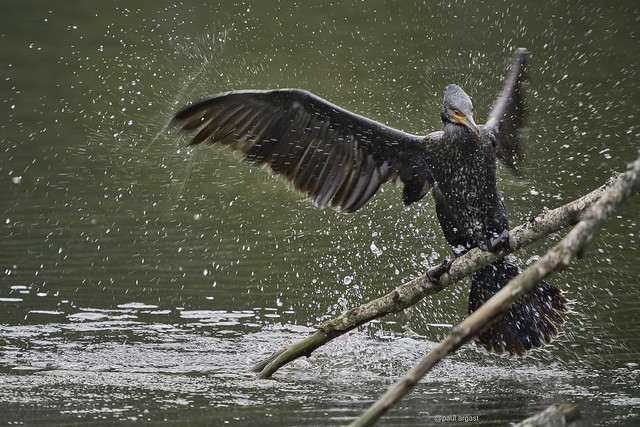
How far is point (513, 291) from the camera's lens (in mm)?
2627

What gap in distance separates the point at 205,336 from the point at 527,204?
3259mm

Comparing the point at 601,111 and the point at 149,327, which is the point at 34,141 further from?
the point at 601,111

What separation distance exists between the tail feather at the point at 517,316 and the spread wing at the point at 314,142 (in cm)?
54

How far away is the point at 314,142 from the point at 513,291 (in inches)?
74.9

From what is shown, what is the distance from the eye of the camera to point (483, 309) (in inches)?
103

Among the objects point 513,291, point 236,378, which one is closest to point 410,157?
point 236,378

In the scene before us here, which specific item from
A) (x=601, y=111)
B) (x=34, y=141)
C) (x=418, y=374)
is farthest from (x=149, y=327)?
(x=601, y=111)

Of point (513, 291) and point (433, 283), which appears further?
point (433, 283)

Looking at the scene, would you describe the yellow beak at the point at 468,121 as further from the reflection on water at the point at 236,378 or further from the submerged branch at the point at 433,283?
the reflection on water at the point at 236,378

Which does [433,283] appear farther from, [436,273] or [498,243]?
[498,243]

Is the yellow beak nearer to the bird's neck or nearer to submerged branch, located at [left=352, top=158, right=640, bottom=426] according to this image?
the bird's neck

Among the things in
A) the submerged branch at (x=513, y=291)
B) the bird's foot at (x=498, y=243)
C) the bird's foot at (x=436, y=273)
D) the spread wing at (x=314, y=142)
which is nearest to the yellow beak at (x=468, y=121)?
the spread wing at (x=314, y=142)

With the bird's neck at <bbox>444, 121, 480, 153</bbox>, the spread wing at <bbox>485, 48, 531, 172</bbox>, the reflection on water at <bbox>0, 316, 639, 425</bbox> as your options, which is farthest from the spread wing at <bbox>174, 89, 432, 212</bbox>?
the reflection on water at <bbox>0, 316, 639, 425</bbox>

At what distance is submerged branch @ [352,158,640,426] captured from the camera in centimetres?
253
